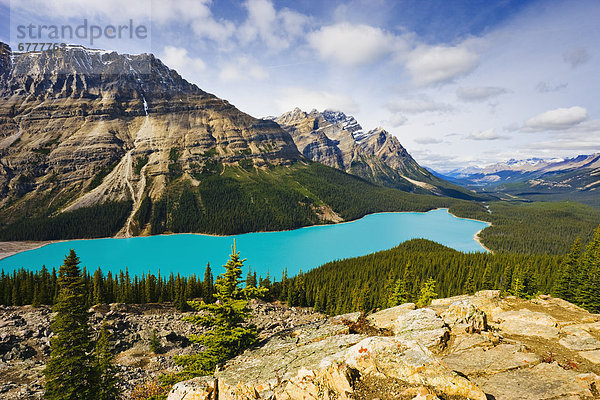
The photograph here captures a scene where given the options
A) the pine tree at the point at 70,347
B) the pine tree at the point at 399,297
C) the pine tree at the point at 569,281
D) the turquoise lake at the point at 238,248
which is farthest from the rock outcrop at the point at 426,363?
the turquoise lake at the point at 238,248

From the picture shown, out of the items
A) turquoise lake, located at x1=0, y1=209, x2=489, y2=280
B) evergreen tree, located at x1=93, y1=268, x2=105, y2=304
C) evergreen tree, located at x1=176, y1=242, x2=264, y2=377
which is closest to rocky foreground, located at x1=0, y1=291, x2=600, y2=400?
evergreen tree, located at x1=176, y1=242, x2=264, y2=377

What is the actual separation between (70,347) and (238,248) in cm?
10806

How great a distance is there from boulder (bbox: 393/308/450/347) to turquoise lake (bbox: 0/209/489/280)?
252 feet

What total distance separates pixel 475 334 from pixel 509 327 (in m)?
3.79

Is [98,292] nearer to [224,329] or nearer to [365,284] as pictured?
[224,329]

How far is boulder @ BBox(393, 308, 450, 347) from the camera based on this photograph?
1384 centimetres

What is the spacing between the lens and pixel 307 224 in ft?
611

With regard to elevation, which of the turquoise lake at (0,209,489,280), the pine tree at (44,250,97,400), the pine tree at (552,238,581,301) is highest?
the pine tree at (44,250,97,400)

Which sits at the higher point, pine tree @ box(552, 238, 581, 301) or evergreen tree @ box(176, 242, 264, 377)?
evergreen tree @ box(176, 242, 264, 377)

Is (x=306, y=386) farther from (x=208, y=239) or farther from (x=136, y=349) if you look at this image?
(x=208, y=239)

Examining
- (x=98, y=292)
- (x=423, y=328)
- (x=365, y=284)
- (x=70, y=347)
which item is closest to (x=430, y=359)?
(x=423, y=328)

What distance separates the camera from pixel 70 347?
A: 19031 mm

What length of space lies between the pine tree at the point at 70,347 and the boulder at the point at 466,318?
82.9 ft

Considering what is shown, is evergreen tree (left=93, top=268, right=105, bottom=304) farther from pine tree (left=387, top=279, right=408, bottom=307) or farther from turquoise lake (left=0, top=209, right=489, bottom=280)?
pine tree (left=387, top=279, right=408, bottom=307)
